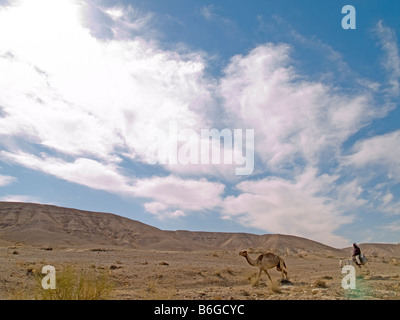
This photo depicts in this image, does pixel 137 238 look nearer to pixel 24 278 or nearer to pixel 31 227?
pixel 31 227

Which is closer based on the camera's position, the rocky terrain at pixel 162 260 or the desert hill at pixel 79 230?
the rocky terrain at pixel 162 260

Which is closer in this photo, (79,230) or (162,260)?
(162,260)

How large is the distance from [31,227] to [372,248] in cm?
14028

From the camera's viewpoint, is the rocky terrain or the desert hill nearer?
the rocky terrain

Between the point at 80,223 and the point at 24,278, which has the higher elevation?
the point at 80,223

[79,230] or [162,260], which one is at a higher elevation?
[79,230]
